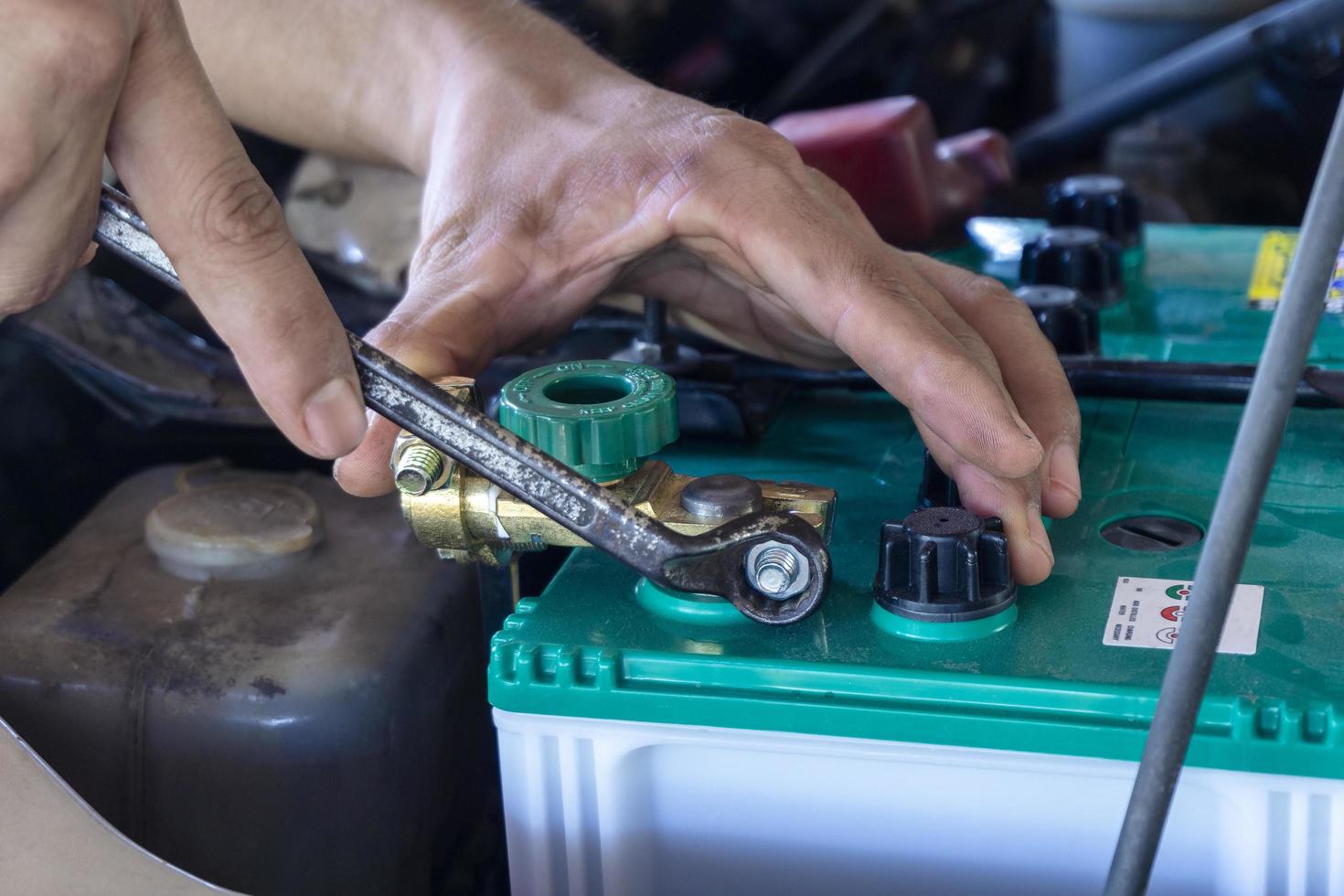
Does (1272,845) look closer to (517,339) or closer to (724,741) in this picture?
(724,741)

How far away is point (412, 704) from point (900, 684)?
0.85 ft

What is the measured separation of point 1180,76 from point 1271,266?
0.56 m

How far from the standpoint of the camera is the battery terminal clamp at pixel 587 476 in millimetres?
545

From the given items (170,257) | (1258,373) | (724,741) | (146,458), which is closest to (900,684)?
(724,741)

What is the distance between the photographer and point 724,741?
0.52 m

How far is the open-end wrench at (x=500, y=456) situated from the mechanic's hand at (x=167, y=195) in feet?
0.05

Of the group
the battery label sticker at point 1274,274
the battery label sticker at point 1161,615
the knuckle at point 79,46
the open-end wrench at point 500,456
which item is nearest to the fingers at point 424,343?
the open-end wrench at point 500,456

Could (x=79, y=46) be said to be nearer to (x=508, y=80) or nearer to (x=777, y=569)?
(x=777, y=569)

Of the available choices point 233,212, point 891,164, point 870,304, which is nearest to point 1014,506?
point 870,304

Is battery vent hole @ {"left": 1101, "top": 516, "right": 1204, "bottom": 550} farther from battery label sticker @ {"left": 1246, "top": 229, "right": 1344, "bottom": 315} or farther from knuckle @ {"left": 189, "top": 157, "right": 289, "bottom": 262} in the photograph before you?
knuckle @ {"left": 189, "top": 157, "right": 289, "bottom": 262}

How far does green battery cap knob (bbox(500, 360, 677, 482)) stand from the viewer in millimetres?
550

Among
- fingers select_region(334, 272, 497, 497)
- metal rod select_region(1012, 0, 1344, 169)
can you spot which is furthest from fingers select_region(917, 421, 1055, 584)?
metal rod select_region(1012, 0, 1344, 169)

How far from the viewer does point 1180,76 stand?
1.43 m

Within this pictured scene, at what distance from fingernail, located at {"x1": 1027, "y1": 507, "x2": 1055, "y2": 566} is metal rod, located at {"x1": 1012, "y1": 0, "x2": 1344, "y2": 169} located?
3.03 feet
